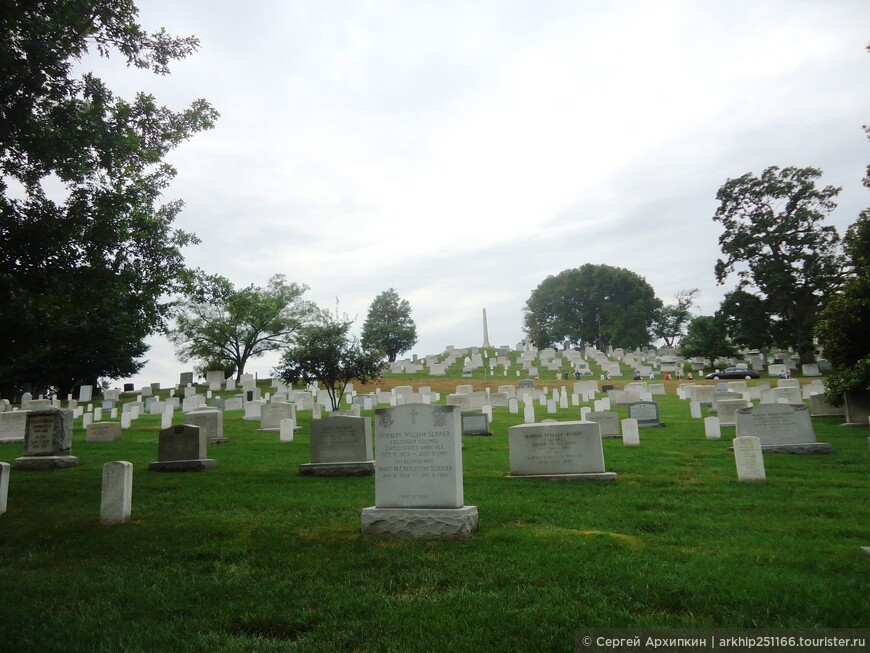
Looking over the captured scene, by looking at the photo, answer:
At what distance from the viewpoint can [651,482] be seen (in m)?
9.76

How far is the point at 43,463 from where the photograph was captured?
1302 cm

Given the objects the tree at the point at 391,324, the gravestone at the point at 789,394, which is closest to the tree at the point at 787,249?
the gravestone at the point at 789,394

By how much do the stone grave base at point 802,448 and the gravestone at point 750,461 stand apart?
3.25m

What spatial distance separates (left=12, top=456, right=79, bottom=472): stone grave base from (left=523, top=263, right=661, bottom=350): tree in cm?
6880

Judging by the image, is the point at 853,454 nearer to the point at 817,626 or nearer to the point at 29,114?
the point at 817,626

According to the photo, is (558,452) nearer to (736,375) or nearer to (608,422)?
(608,422)

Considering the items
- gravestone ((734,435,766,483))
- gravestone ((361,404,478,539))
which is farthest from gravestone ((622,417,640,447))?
gravestone ((361,404,478,539))

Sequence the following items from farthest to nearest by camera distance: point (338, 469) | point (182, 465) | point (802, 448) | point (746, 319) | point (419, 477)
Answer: point (746, 319) < point (802, 448) < point (182, 465) < point (338, 469) < point (419, 477)

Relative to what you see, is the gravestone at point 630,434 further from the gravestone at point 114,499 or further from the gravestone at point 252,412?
the gravestone at point 252,412

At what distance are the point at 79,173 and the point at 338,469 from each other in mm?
6962

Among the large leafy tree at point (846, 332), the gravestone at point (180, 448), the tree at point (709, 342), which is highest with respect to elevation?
the tree at point (709, 342)

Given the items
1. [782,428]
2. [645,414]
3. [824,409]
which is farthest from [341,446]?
[824,409]

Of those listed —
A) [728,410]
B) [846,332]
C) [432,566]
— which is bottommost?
[432,566]

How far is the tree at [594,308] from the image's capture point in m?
74.7
